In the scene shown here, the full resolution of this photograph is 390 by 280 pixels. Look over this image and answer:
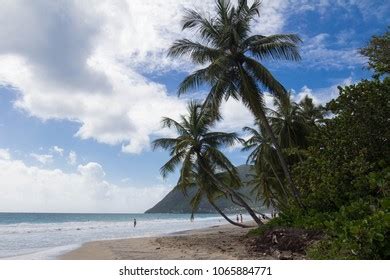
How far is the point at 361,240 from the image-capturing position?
5.34 metres

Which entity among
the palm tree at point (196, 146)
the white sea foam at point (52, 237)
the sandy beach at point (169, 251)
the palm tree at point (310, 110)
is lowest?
the sandy beach at point (169, 251)

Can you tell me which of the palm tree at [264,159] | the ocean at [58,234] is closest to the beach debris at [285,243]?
the ocean at [58,234]

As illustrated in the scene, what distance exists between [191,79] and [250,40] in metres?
2.48

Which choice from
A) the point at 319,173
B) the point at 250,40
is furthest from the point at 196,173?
the point at 319,173

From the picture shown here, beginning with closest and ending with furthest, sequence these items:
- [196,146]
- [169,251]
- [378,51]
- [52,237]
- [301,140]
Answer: [378,51]
[169,251]
[196,146]
[301,140]
[52,237]

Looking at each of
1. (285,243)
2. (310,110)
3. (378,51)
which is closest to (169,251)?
(285,243)

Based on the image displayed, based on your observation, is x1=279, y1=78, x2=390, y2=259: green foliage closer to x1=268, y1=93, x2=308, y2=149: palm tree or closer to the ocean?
the ocean

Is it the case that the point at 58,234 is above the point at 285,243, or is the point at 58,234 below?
above

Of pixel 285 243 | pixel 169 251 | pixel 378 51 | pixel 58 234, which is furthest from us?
pixel 58 234

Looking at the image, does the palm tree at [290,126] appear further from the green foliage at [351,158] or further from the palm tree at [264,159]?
the green foliage at [351,158]

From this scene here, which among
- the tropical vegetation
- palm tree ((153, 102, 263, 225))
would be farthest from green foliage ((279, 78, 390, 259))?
palm tree ((153, 102, 263, 225))

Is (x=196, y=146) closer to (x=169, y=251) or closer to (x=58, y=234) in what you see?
(x=169, y=251)
